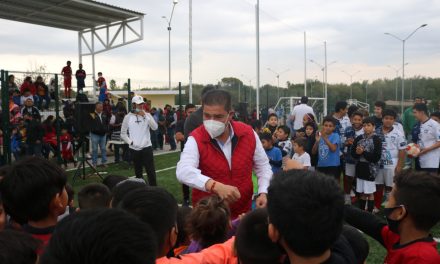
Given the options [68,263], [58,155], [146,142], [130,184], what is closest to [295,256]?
[68,263]

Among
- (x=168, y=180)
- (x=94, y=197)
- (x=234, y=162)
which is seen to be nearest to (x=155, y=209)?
(x=234, y=162)

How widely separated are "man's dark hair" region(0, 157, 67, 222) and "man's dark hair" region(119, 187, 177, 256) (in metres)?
0.63

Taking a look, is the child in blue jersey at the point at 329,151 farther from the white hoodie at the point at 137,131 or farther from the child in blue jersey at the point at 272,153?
the white hoodie at the point at 137,131

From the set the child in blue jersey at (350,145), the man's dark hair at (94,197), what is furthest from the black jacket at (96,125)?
the man's dark hair at (94,197)

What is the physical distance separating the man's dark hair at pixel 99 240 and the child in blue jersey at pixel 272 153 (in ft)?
18.0

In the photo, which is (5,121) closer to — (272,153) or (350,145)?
(272,153)

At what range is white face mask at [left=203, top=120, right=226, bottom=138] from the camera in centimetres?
306

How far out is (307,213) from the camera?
149 cm

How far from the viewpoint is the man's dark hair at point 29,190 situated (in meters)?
2.23

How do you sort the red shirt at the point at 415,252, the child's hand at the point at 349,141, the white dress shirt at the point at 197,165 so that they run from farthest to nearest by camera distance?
the child's hand at the point at 349,141, the white dress shirt at the point at 197,165, the red shirt at the point at 415,252

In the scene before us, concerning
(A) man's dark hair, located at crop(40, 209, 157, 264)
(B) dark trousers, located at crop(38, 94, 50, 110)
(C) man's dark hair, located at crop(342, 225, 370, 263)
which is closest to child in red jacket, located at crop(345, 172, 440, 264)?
(C) man's dark hair, located at crop(342, 225, 370, 263)

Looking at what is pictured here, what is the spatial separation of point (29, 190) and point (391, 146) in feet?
19.5

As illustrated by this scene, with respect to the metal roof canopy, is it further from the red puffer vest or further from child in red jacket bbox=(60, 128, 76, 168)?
the red puffer vest

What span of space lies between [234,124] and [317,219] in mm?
1780
